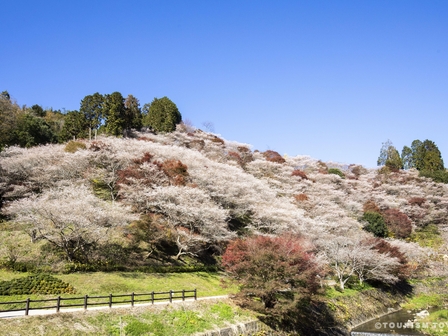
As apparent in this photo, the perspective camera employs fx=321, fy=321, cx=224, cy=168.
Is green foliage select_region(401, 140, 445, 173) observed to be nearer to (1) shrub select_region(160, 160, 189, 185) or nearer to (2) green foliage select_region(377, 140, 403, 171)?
(2) green foliage select_region(377, 140, 403, 171)

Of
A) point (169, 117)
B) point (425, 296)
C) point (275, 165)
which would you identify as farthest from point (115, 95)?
point (425, 296)

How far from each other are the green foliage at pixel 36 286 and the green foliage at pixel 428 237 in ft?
178

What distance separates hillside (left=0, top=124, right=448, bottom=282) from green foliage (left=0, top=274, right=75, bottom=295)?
2467 mm

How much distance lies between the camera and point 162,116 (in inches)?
2763

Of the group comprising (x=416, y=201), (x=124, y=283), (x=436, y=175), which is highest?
(x=436, y=175)

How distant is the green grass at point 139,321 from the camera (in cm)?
1430

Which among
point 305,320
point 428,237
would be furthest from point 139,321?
point 428,237

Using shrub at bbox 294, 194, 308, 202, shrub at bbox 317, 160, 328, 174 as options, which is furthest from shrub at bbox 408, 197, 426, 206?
shrub at bbox 294, 194, 308, 202

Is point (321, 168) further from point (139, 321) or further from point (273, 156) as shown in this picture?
point (139, 321)

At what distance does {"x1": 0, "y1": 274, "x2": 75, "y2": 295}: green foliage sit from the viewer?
18.6 m

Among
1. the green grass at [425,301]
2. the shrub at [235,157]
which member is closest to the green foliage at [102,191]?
the shrub at [235,157]

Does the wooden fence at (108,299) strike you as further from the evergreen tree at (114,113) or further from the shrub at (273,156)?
the shrub at (273,156)

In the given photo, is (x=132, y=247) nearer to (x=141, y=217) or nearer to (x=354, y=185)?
(x=141, y=217)

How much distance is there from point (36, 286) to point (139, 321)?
23.5ft
